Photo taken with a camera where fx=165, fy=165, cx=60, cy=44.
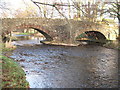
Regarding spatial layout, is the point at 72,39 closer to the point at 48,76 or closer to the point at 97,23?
the point at 97,23

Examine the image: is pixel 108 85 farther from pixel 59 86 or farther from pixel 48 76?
pixel 48 76

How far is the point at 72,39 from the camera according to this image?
22.1 meters

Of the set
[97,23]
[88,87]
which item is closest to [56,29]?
[97,23]

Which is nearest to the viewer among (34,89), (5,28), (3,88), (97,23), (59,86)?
(3,88)

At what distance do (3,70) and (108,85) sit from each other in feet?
14.0

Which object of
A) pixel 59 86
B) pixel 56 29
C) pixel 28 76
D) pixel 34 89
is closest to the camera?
pixel 34 89

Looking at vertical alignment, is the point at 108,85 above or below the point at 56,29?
below

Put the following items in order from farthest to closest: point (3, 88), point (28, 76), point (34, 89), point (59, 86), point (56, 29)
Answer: point (56, 29) < point (28, 76) < point (59, 86) < point (34, 89) < point (3, 88)

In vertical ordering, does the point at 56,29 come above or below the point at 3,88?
above

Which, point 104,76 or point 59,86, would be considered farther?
point 104,76

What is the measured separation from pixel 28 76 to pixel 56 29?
14992 mm

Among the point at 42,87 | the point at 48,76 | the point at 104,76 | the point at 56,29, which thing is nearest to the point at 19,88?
the point at 42,87

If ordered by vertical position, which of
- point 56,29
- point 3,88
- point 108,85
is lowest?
point 108,85

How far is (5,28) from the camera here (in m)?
19.0
